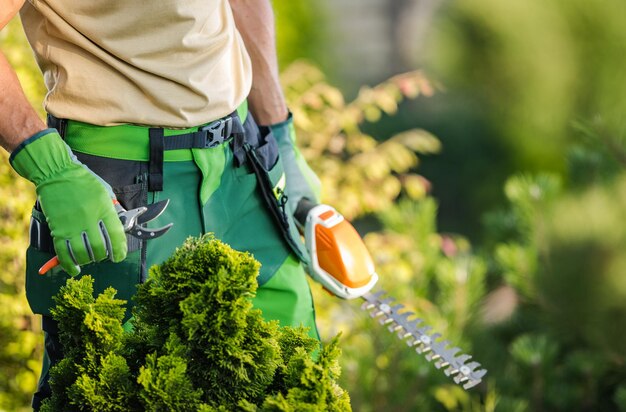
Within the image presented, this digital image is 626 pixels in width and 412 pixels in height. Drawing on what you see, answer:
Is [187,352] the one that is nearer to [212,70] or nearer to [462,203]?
[212,70]

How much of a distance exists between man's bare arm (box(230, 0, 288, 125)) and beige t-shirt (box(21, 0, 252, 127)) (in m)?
0.36

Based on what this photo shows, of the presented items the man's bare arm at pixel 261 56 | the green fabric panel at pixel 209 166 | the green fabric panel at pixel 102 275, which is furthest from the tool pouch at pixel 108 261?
the man's bare arm at pixel 261 56

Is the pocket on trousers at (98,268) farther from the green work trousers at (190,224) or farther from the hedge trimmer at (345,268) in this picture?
the hedge trimmer at (345,268)

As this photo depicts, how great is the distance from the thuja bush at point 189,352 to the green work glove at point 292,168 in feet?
2.77

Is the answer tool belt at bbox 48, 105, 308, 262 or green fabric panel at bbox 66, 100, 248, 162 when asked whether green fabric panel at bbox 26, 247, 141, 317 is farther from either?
green fabric panel at bbox 66, 100, 248, 162

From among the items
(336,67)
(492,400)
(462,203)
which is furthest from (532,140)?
(492,400)

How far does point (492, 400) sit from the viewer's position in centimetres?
282

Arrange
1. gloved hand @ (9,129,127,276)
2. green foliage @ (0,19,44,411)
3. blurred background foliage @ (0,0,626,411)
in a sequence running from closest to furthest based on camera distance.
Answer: gloved hand @ (9,129,127,276) < green foliage @ (0,19,44,411) < blurred background foliage @ (0,0,626,411)

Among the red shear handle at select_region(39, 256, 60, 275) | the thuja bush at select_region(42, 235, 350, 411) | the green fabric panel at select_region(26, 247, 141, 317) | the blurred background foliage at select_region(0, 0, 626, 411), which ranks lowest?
the blurred background foliage at select_region(0, 0, 626, 411)

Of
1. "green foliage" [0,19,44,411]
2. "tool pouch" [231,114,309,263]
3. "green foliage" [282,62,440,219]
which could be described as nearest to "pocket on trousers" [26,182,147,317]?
"tool pouch" [231,114,309,263]

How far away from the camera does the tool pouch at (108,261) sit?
1.73 metres

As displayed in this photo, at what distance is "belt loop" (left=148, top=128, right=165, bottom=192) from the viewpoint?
1752 millimetres

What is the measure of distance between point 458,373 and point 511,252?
4.14ft

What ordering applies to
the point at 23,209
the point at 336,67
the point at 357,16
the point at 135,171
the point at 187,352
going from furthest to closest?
the point at 357,16
the point at 336,67
the point at 23,209
the point at 135,171
the point at 187,352
